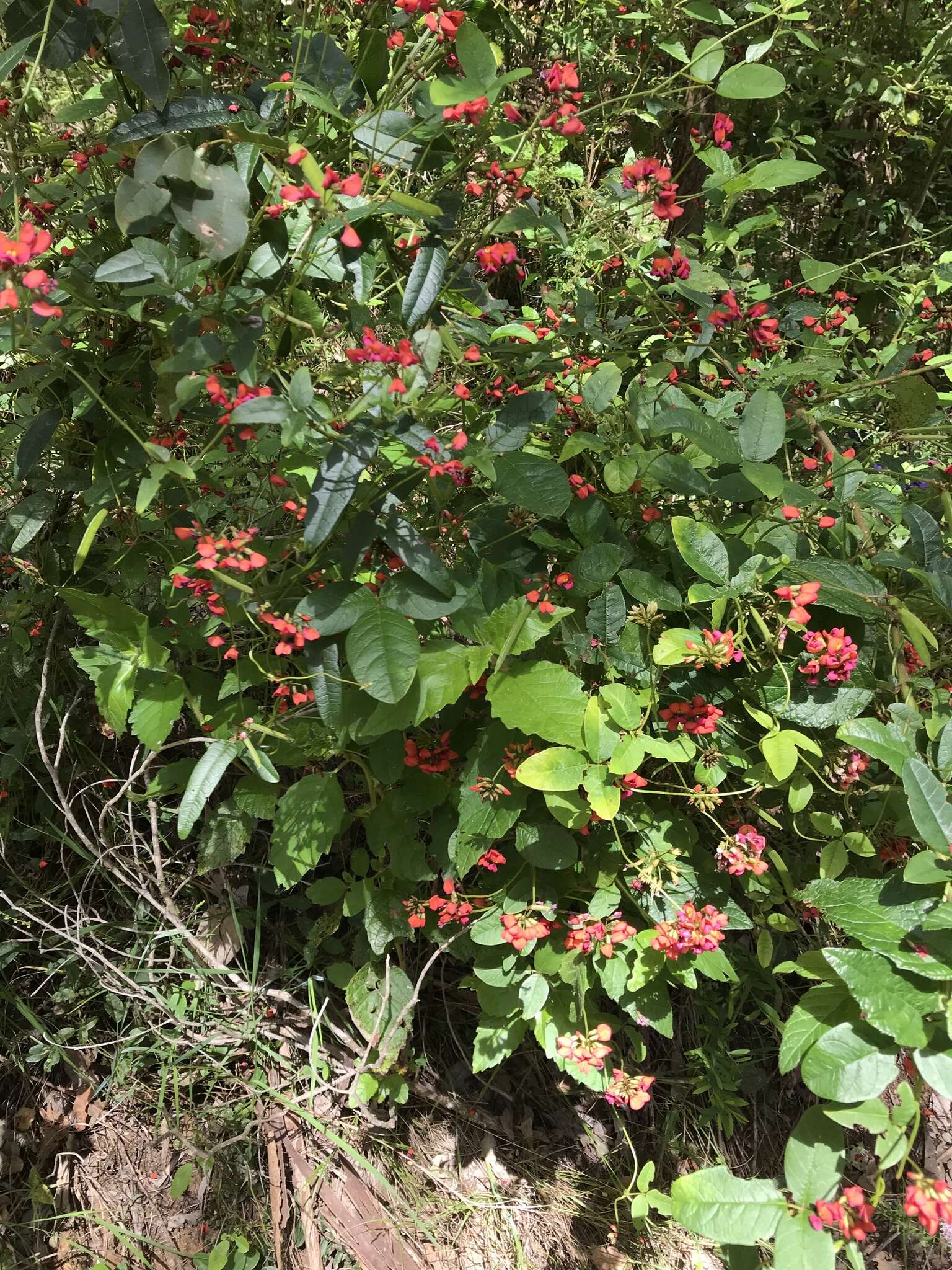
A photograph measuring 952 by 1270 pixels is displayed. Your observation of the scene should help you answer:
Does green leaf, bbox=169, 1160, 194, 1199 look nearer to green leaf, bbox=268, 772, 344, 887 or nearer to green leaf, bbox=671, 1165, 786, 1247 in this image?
green leaf, bbox=268, 772, 344, 887

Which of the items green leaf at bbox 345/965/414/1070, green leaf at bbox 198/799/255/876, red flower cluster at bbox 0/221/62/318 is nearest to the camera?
red flower cluster at bbox 0/221/62/318

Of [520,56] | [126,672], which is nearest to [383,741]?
[126,672]

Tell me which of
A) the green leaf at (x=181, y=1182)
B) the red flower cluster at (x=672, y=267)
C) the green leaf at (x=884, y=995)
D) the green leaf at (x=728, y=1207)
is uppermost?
the red flower cluster at (x=672, y=267)

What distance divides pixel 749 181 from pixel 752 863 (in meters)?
1.00

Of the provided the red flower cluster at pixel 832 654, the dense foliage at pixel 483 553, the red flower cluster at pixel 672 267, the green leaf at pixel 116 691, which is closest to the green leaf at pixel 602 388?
the dense foliage at pixel 483 553

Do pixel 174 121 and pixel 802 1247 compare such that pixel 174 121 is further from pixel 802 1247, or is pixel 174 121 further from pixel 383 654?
pixel 802 1247

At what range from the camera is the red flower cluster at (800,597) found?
100cm

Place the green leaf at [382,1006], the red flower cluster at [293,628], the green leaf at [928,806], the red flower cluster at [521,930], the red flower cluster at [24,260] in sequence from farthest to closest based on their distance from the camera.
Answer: the green leaf at [382,1006] < the red flower cluster at [521,930] < the red flower cluster at [293,628] < the green leaf at [928,806] < the red flower cluster at [24,260]

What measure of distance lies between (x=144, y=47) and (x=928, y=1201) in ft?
4.75

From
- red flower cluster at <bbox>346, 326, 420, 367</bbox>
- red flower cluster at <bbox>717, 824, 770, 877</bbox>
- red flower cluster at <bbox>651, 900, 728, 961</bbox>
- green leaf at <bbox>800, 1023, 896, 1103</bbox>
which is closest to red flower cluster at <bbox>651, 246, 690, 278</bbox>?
red flower cluster at <bbox>346, 326, 420, 367</bbox>

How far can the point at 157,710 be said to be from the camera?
1.27 meters

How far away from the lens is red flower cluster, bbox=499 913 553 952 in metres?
1.21

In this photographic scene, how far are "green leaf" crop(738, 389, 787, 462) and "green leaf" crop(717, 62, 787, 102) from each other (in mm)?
398

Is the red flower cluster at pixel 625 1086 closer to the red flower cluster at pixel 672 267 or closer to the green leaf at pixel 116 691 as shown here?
the green leaf at pixel 116 691
